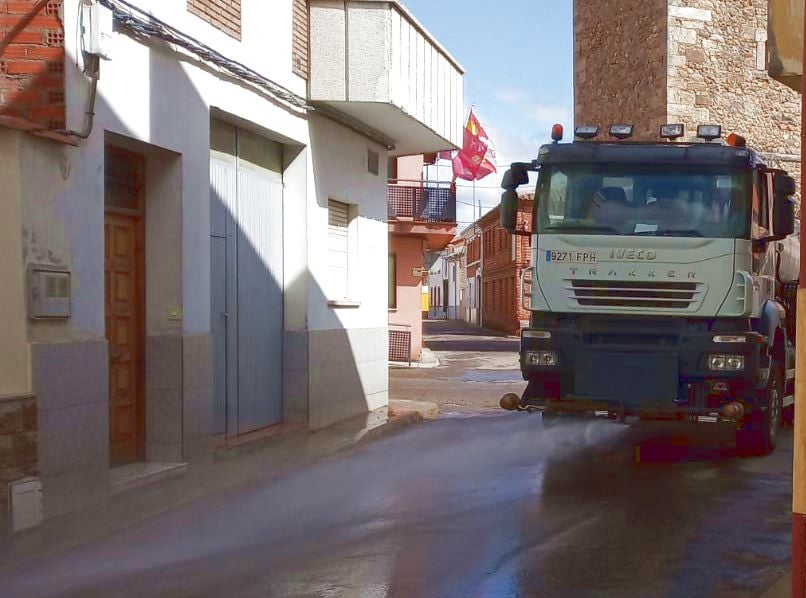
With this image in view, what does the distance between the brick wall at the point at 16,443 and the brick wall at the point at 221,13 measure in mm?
4232

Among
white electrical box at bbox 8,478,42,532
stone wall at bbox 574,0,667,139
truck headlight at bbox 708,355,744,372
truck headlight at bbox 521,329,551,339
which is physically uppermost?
stone wall at bbox 574,0,667,139

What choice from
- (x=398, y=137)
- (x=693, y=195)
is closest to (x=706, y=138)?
(x=693, y=195)

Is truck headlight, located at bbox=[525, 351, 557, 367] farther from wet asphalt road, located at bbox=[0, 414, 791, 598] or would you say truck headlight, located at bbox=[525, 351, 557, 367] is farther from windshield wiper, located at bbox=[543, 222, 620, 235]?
windshield wiper, located at bbox=[543, 222, 620, 235]

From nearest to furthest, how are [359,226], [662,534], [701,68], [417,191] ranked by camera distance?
[662,534]
[359,226]
[701,68]
[417,191]

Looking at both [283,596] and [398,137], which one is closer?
[283,596]

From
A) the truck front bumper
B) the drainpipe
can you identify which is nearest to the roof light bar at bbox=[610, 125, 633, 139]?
the truck front bumper

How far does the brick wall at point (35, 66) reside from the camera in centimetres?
685

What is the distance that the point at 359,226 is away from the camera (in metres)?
13.7

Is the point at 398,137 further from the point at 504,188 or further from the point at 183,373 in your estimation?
the point at 183,373

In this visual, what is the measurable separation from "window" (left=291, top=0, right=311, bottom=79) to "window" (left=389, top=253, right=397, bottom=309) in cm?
1641

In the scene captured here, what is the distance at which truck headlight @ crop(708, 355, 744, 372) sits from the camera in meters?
8.75

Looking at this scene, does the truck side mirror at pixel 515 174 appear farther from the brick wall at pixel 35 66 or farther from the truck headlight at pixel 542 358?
the brick wall at pixel 35 66

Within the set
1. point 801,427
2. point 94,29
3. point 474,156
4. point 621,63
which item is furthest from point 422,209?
point 801,427

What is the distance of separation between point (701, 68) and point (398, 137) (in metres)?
13.8
